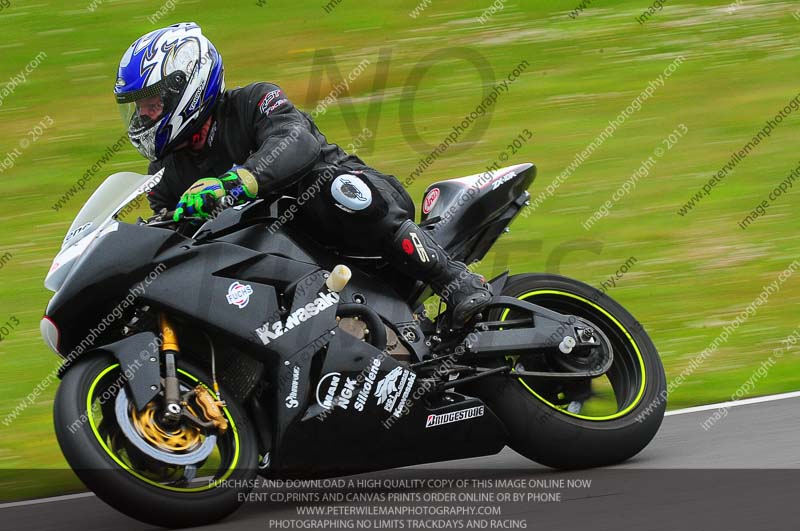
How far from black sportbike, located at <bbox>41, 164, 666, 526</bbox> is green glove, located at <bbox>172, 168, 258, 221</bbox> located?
14cm

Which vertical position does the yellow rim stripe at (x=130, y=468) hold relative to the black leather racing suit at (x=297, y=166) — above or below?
below

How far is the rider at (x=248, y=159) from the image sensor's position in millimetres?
4469

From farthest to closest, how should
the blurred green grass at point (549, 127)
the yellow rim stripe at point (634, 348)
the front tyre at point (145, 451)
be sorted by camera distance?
1. the blurred green grass at point (549, 127)
2. the yellow rim stripe at point (634, 348)
3. the front tyre at point (145, 451)

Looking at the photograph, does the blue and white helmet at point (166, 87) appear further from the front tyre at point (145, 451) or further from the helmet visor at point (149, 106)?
the front tyre at point (145, 451)

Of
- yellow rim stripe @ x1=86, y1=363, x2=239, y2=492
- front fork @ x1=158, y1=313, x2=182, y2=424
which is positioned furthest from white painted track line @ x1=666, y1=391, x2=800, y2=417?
front fork @ x1=158, y1=313, x2=182, y2=424

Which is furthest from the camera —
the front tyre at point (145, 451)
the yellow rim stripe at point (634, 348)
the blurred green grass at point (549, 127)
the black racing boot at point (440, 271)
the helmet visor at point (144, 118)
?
the blurred green grass at point (549, 127)

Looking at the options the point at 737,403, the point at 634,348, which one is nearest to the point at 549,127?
the point at 737,403

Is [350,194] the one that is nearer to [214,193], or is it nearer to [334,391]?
[214,193]

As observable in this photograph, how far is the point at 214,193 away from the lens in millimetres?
4277

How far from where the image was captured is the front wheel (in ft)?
16.1

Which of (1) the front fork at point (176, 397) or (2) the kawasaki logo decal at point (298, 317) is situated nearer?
(1) the front fork at point (176, 397)

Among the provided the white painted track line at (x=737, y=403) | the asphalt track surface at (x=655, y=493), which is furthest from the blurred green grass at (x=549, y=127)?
the asphalt track surface at (x=655, y=493)

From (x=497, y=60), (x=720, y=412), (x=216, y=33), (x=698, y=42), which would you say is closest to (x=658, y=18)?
(x=698, y=42)

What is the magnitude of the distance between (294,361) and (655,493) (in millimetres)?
1459
